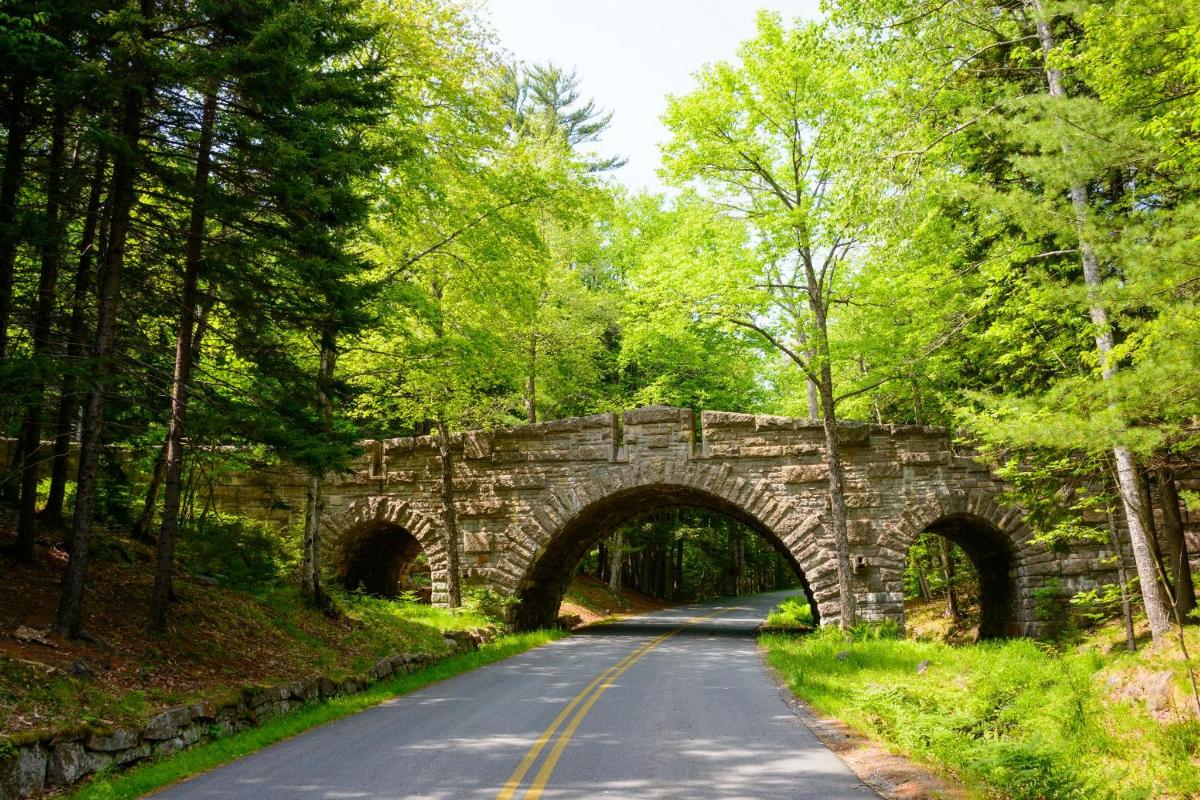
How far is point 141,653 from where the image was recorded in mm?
8328

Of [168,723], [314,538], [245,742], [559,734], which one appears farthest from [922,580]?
[168,723]

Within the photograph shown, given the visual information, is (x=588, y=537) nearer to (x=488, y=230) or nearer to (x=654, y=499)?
(x=654, y=499)

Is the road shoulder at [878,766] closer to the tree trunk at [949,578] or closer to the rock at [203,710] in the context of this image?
the rock at [203,710]

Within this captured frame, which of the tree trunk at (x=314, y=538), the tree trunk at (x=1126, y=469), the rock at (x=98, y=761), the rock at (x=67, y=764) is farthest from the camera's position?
the tree trunk at (x=314, y=538)

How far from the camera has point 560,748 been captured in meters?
6.84

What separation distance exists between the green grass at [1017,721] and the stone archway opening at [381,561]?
12210mm

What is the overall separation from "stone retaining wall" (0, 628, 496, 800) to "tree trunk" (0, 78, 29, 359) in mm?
4840

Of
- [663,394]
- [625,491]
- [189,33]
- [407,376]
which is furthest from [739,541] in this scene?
[189,33]

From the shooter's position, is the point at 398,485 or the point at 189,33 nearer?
the point at 189,33

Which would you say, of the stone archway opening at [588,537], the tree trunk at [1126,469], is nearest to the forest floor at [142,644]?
the stone archway opening at [588,537]

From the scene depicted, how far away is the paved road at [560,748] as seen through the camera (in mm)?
5598

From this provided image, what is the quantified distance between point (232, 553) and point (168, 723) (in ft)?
23.0

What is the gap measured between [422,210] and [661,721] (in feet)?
35.9

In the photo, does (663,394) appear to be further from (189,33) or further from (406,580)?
(189,33)
